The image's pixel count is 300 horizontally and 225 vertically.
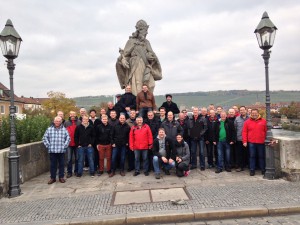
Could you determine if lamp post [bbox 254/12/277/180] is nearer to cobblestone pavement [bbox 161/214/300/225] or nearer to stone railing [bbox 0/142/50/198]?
cobblestone pavement [bbox 161/214/300/225]

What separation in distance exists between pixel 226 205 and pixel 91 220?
8.37ft

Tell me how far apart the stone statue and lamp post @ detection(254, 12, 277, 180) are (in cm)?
456

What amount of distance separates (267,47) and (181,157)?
3.82 m

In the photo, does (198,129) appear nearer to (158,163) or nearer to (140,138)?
(158,163)

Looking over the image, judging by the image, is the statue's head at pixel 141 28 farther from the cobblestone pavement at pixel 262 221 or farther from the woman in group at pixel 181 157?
the cobblestone pavement at pixel 262 221

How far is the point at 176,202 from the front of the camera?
19.8 feet

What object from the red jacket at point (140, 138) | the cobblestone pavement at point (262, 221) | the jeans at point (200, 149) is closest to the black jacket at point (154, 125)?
the red jacket at point (140, 138)

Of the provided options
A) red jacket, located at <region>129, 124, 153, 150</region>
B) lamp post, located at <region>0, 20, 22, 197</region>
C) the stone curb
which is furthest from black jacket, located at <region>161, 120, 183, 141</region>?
lamp post, located at <region>0, 20, 22, 197</region>

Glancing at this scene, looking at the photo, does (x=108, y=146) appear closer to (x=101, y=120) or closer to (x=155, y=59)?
(x=101, y=120)

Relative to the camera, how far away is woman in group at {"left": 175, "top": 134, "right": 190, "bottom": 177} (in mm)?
8289

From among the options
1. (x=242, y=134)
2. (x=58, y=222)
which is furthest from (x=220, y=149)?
(x=58, y=222)

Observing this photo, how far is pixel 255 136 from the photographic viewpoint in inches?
329

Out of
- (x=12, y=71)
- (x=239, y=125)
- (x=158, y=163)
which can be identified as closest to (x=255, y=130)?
(x=239, y=125)

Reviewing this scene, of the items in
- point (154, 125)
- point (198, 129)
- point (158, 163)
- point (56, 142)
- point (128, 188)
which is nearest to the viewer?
point (128, 188)
